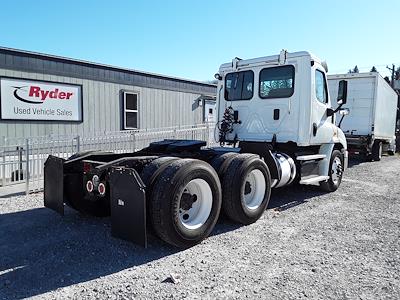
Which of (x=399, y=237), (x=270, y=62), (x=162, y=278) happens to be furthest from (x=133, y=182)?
(x=270, y=62)

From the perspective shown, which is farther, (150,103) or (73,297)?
(150,103)

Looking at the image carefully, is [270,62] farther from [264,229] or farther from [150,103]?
[150,103]

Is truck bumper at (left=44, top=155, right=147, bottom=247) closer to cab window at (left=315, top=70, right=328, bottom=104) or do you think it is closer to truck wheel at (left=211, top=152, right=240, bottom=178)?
truck wheel at (left=211, top=152, right=240, bottom=178)

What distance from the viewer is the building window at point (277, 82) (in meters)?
7.05

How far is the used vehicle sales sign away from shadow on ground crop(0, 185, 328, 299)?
5.43 meters

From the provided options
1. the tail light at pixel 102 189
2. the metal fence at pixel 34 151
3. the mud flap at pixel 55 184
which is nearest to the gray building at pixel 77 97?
the metal fence at pixel 34 151

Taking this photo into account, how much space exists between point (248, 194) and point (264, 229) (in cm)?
72

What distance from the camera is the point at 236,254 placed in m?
4.30

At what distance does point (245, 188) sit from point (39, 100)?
26.4ft

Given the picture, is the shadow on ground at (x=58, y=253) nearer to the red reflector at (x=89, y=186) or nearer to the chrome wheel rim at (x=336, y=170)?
the red reflector at (x=89, y=186)

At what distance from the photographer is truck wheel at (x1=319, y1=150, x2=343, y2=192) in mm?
8195

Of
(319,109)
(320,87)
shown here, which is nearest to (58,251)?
(319,109)

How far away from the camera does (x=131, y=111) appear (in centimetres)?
1385

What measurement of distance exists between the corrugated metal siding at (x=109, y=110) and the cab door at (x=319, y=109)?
8061 mm
